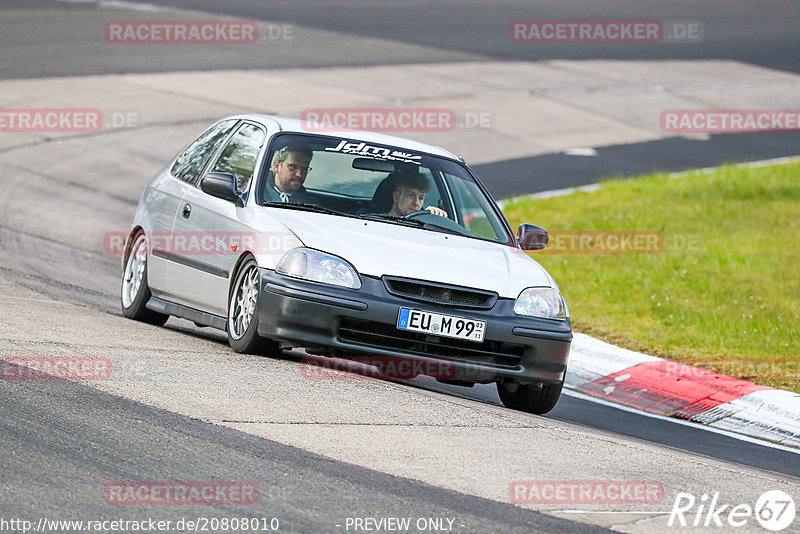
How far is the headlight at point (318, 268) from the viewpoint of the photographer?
7.77 meters

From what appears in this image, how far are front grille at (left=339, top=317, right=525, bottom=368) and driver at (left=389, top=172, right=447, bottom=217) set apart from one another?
48.6 inches

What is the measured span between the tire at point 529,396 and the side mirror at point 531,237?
0.99 m

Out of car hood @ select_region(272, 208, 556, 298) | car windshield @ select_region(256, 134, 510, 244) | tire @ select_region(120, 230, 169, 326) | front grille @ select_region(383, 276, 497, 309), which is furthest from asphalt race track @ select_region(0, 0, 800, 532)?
car windshield @ select_region(256, 134, 510, 244)

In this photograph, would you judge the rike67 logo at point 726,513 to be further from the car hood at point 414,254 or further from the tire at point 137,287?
the tire at point 137,287

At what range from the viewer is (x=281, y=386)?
23.9 feet

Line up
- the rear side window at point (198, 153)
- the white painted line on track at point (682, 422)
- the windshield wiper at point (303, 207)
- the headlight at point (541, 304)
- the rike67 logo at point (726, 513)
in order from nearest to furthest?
the rike67 logo at point (726, 513) → the headlight at point (541, 304) → the windshield wiper at point (303, 207) → the white painted line on track at point (682, 422) → the rear side window at point (198, 153)

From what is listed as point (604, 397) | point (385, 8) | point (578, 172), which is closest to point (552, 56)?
point (385, 8)

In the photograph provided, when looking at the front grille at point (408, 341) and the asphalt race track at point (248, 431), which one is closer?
the asphalt race track at point (248, 431)

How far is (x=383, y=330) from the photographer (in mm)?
7762

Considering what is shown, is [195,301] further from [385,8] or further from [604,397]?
[385,8]

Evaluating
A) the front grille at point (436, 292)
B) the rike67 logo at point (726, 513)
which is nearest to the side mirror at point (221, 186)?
the front grille at point (436, 292)

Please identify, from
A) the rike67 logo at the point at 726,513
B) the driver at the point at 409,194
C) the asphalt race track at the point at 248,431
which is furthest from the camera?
the driver at the point at 409,194

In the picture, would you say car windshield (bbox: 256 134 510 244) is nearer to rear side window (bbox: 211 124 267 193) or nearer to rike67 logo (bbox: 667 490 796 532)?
rear side window (bbox: 211 124 267 193)

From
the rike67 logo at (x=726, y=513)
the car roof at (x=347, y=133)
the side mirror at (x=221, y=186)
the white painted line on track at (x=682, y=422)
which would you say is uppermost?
the car roof at (x=347, y=133)
